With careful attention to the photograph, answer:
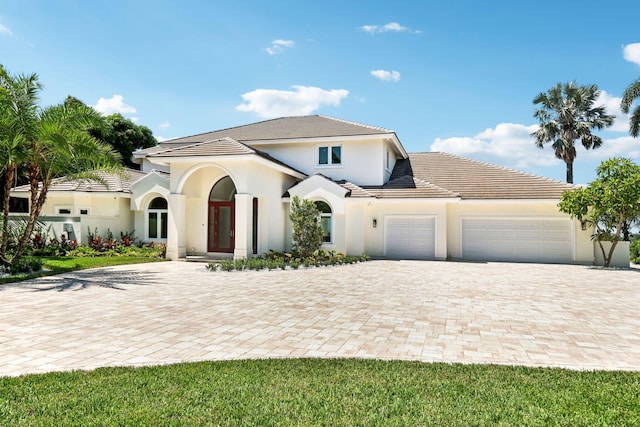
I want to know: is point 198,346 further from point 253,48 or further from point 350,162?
point 350,162

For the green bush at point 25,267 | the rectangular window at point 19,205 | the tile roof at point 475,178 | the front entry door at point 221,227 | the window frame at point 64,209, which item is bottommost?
the green bush at point 25,267

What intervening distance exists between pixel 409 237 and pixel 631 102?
21868 millimetres

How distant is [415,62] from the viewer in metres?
16.0

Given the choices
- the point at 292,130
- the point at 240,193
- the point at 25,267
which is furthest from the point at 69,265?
the point at 292,130

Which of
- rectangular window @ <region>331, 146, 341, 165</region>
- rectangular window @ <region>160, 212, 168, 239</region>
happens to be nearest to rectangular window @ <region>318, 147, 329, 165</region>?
rectangular window @ <region>331, 146, 341, 165</region>

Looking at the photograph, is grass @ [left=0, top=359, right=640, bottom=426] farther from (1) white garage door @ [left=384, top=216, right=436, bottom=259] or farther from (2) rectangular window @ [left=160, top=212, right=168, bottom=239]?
(2) rectangular window @ [left=160, top=212, right=168, bottom=239]

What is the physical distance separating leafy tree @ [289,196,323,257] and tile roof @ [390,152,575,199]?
8.56m

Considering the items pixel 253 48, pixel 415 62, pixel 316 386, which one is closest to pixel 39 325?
pixel 316 386

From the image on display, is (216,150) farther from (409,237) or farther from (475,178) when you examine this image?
(475,178)

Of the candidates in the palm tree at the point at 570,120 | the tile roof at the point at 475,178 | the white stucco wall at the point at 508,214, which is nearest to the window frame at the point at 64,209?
the tile roof at the point at 475,178

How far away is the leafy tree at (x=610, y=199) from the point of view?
16.8 meters

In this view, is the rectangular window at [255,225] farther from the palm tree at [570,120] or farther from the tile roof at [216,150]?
the palm tree at [570,120]

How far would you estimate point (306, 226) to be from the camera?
1802 cm

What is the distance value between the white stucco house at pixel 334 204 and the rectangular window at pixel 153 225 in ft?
0.20
